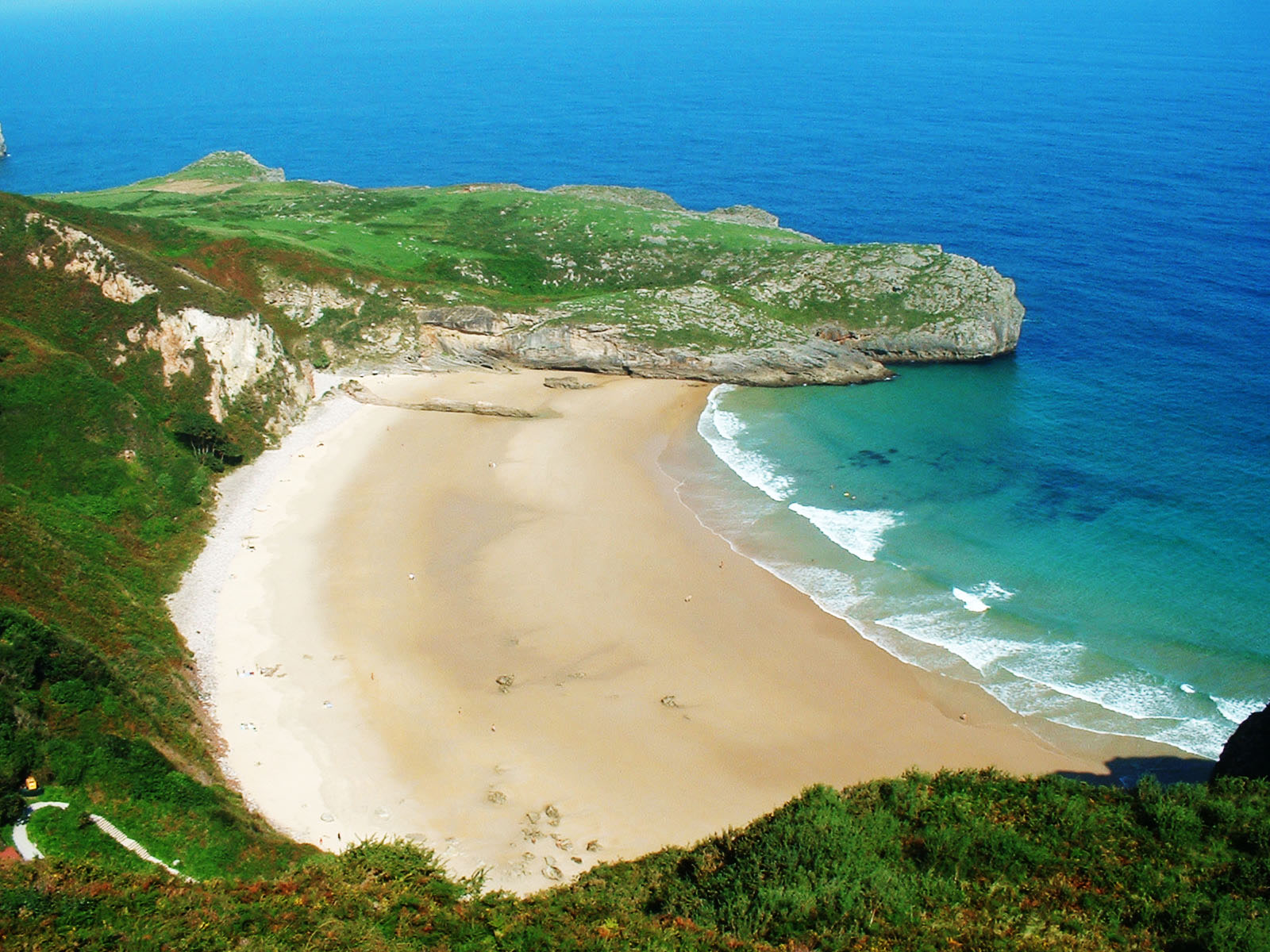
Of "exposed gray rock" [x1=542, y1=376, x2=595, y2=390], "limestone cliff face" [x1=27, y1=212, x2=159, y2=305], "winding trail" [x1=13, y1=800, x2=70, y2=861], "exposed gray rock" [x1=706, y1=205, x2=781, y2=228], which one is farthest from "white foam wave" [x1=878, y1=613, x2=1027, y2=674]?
"exposed gray rock" [x1=706, y1=205, x2=781, y2=228]

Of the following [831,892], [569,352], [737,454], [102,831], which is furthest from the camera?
[569,352]

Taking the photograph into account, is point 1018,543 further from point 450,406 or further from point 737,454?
point 450,406

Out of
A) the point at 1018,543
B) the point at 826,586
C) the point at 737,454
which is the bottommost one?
the point at 826,586

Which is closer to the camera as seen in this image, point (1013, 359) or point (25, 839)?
point (25, 839)

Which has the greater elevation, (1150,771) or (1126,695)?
(1126,695)

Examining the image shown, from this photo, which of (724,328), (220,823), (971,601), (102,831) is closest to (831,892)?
(220,823)

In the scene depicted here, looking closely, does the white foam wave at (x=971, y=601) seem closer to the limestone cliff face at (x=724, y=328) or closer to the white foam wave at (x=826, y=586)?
the white foam wave at (x=826, y=586)
